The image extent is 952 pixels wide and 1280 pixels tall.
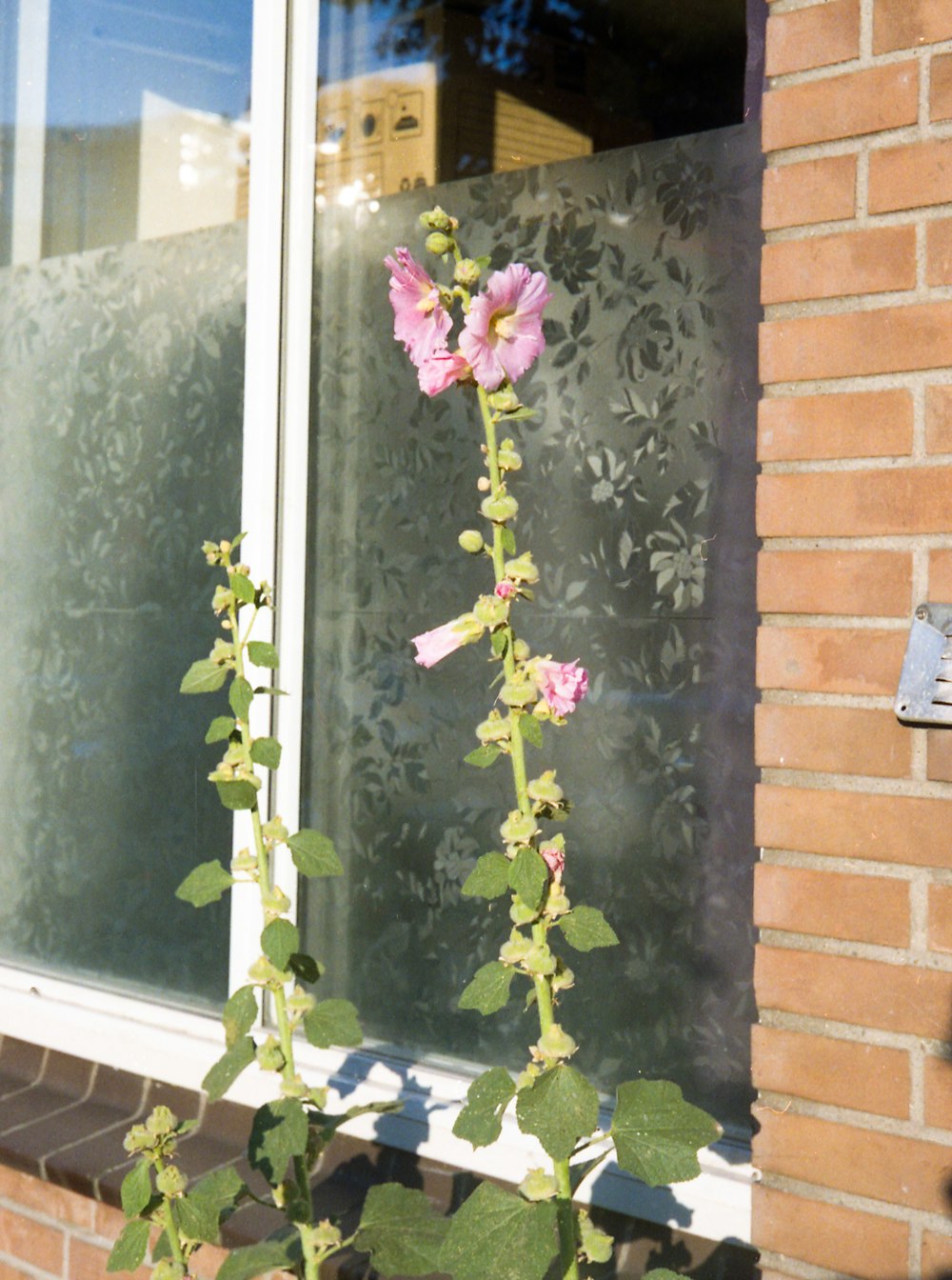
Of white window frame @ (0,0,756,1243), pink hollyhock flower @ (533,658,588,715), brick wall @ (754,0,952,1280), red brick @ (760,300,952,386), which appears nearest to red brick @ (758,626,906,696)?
brick wall @ (754,0,952,1280)

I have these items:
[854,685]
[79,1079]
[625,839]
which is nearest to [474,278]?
[854,685]

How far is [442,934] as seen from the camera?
2.41 metres

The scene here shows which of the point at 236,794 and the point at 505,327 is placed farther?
the point at 236,794

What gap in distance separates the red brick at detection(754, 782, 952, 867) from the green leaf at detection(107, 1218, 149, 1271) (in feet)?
2.60

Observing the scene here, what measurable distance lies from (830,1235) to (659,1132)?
49cm

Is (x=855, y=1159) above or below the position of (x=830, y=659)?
below

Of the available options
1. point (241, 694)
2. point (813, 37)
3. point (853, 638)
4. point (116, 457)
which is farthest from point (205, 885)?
point (116, 457)

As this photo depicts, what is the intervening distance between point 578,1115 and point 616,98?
1.64m

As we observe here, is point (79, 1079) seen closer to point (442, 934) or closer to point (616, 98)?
point (442, 934)

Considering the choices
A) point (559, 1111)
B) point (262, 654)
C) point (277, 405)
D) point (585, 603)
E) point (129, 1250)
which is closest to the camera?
point (559, 1111)

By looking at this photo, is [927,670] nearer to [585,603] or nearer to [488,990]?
[488,990]

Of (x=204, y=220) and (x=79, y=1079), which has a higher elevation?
(x=204, y=220)

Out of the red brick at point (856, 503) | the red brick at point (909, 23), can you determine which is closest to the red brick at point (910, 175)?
the red brick at point (909, 23)

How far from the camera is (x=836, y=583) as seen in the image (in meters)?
1.65
